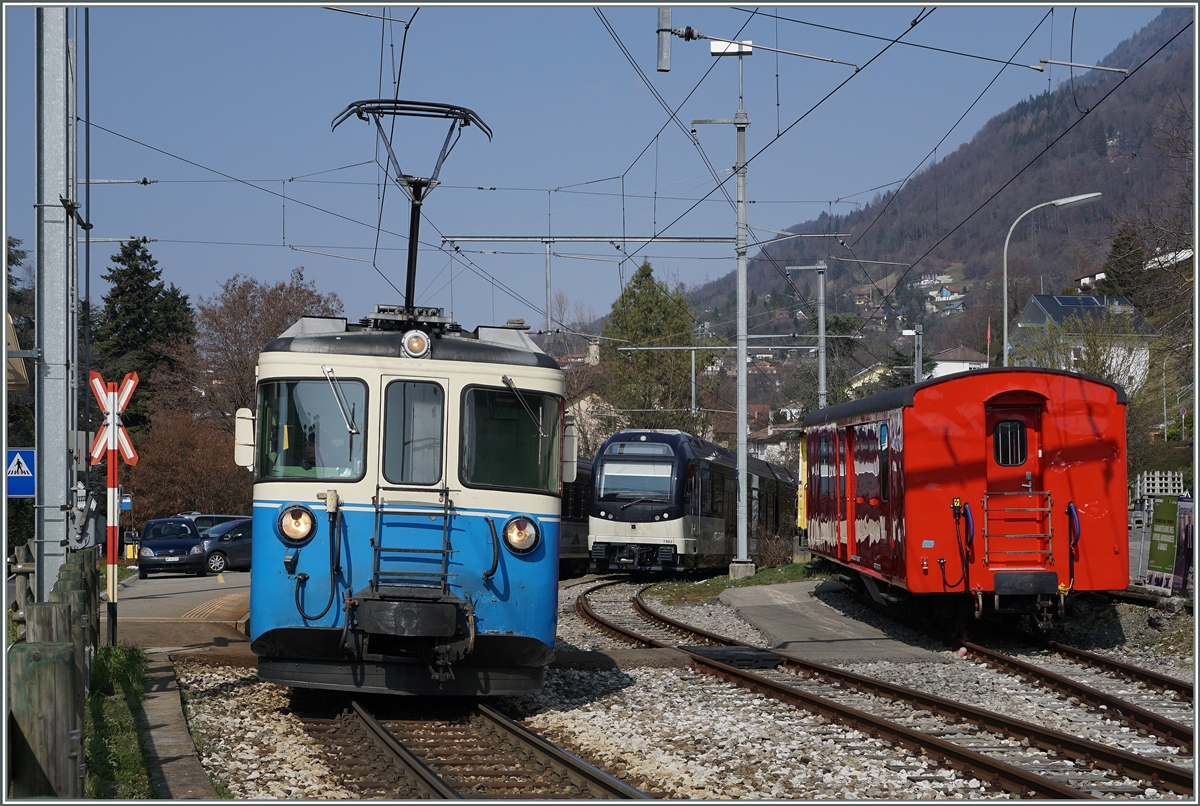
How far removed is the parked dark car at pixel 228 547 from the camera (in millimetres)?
31359

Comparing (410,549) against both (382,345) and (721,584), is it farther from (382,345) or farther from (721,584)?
(721,584)

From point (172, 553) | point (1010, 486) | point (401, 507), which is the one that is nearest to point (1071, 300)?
point (172, 553)

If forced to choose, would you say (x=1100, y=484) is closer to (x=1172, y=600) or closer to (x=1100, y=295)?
(x=1172, y=600)

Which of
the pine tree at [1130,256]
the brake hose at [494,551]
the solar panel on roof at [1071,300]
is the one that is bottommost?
the brake hose at [494,551]

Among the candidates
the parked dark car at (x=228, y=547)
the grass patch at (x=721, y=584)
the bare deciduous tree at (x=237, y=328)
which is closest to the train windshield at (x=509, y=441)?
the grass patch at (x=721, y=584)

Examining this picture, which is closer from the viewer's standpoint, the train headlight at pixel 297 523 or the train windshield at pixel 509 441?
the train headlight at pixel 297 523

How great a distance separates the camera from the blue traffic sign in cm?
1555

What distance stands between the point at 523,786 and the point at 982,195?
163702 millimetres

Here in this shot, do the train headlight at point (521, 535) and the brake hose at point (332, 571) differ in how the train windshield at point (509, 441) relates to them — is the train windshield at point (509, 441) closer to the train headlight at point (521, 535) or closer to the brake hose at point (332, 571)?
the train headlight at point (521, 535)

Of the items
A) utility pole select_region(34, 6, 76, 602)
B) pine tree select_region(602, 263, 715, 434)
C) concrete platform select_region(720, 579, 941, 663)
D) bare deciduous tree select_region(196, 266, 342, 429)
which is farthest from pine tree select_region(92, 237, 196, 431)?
utility pole select_region(34, 6, 76, 602)

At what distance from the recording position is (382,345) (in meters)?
9.52

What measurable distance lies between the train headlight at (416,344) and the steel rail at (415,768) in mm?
2810

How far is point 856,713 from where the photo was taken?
9578mm

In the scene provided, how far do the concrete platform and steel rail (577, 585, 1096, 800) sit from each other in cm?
228
